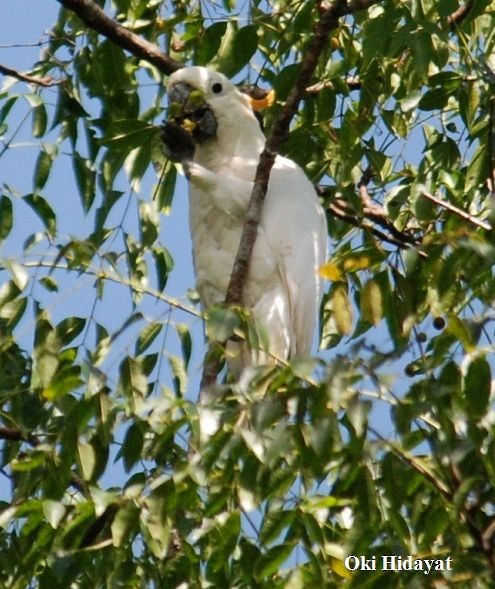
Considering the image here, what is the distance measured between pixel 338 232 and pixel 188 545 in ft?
7.40

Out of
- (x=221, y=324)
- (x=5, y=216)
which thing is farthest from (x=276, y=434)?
(x=5, y=216)

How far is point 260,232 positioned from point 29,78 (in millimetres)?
905

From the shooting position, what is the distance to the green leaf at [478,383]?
236 centimetres

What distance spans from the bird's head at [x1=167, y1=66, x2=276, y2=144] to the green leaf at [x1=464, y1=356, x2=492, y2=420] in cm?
212

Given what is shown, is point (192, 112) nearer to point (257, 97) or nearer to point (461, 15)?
point (257, 97)

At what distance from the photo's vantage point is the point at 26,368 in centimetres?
368

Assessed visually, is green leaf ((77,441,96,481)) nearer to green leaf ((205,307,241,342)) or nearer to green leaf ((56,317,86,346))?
green leaf ((205,307,241,342))

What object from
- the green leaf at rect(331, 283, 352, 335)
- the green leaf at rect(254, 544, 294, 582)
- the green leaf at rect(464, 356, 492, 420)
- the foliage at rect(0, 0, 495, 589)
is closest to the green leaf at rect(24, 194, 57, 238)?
the foliage at rect(0, 0, 495, 589)

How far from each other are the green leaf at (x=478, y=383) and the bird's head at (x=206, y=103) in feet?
6.95

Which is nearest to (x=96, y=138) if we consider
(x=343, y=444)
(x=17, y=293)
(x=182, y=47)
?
(x=182, y=47)

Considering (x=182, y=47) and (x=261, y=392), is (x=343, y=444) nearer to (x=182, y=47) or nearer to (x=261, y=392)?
(x=261, y=392)

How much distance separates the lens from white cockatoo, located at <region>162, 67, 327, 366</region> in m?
4.17

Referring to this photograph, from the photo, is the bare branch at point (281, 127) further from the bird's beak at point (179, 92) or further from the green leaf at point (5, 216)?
the bird's beak at point (179, 92)

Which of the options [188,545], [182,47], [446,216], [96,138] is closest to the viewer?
[188,545]
